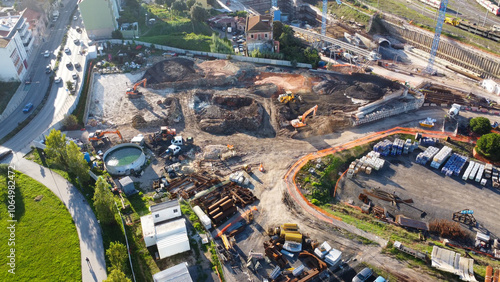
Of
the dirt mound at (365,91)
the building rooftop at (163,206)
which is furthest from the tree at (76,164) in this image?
the dirt mound at (365,91)

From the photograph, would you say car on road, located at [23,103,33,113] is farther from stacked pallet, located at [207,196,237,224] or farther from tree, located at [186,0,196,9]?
tree, located at [186,0,196,9]

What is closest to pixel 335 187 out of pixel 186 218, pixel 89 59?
pixel 186 218

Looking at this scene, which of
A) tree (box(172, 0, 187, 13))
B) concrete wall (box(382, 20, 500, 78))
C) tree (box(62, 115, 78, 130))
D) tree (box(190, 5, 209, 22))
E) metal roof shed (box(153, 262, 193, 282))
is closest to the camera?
metal roof shed (box(153, 262, 193, 282))

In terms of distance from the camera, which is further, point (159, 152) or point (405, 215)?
point (159, 152)

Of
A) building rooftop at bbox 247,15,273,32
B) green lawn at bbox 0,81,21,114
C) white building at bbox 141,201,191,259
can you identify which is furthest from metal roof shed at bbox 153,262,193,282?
building rooftop at bbox 247,15,273,32

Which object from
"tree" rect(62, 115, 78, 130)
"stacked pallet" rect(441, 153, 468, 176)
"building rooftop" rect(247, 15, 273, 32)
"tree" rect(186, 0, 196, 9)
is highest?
"tree" rect(186, 0, 196, 9)

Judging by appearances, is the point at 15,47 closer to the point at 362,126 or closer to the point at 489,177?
the point at 362,126
